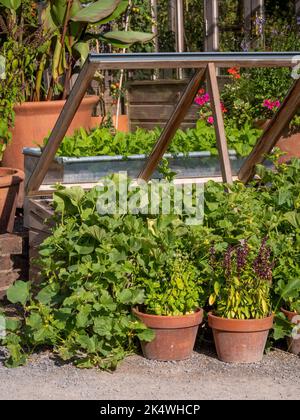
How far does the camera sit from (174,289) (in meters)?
4.10

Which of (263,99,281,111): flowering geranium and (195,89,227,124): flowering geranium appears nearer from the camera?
(263,99,281,111): flowering geranium

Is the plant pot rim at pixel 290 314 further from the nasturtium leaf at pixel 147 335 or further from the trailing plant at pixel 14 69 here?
the trailing plant at pixel 14 69

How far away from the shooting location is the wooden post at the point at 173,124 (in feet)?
15.4

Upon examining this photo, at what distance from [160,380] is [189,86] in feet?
5.16

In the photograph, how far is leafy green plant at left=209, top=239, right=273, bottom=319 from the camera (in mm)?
4047

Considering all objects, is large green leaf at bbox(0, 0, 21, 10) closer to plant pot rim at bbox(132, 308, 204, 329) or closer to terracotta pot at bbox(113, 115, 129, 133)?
terracotta pot at bbox(113, 115, 129, 133)

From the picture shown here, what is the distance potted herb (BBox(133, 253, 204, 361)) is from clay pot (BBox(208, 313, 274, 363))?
0.11 metres

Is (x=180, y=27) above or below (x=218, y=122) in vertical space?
above

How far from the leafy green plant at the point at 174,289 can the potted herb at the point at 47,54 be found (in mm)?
3044

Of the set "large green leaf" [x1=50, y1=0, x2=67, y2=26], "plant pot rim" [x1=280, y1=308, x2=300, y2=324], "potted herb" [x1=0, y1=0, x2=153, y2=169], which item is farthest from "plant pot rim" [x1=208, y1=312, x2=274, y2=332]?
"large green leaf" [x1=50, y1=0, x2=67, y2=26]

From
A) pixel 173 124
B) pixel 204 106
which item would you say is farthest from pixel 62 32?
pixel 173 124

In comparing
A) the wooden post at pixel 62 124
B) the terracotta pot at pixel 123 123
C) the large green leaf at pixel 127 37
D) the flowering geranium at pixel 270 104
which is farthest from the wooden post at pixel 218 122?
the terracotta pot at pixel 123 123

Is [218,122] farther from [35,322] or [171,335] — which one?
[35,322]

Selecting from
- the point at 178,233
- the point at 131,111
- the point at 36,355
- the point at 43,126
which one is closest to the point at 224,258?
the point at 178,233
